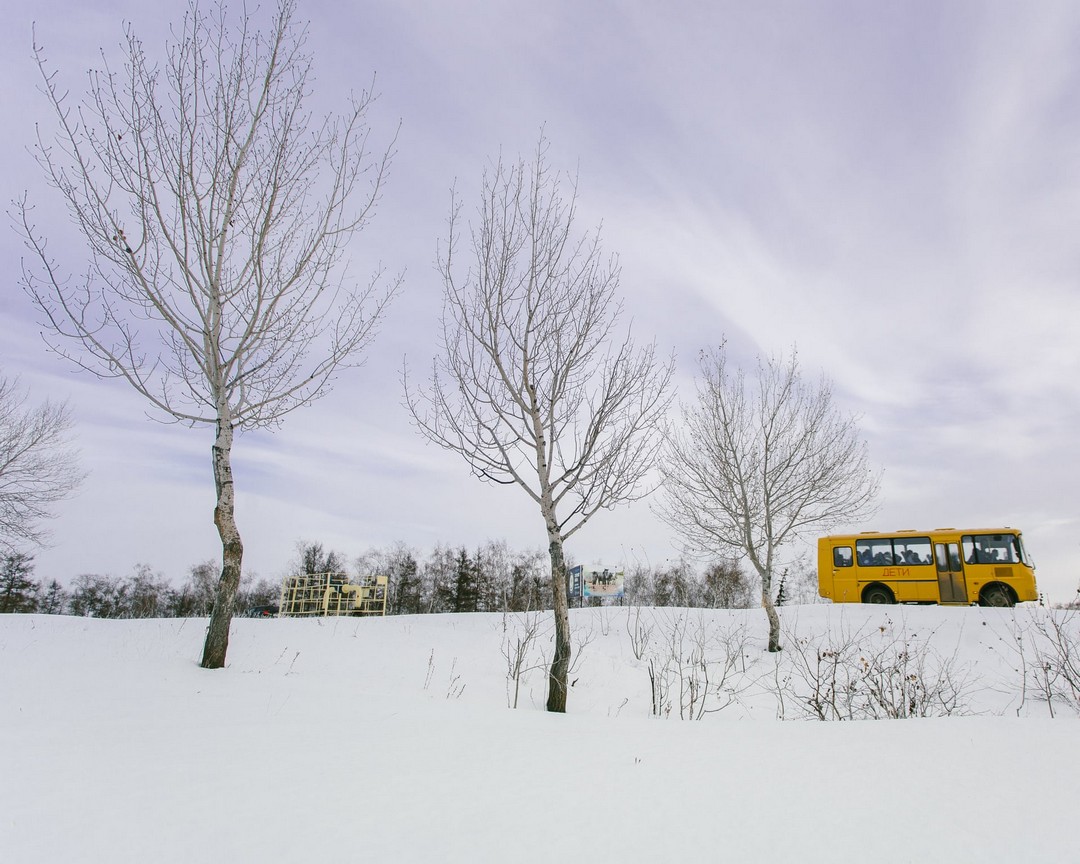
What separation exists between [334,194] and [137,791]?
6.66 meters

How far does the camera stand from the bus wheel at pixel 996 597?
14.1m

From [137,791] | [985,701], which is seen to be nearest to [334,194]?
[137,791]

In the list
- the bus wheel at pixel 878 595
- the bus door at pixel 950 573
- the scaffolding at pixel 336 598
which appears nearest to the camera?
the bus door at pixel 950 573

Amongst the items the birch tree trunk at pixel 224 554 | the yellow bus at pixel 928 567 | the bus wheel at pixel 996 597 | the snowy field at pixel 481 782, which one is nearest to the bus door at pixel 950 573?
the yellow bus at pixel 928 567

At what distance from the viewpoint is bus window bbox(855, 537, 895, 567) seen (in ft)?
51.8

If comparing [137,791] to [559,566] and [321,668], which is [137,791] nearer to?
[559,566]

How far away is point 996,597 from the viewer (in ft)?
47.0

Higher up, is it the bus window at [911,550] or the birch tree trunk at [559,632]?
the bus window at [911,550]

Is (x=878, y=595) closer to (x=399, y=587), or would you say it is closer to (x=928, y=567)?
(x=928, y=567)

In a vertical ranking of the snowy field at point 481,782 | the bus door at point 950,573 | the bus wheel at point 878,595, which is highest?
the bus door at point 950,573

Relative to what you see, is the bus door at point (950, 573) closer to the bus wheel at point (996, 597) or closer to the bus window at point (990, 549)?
the bus window at point (990, 549)

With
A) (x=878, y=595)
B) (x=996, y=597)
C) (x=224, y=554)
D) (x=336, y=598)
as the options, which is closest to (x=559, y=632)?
(x=224, y=554)

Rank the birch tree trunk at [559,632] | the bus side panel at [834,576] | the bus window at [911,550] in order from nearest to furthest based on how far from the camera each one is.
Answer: the birch tree trunk at [559,632]
the bus window at [911,550]
the bus side panel at [834,576]

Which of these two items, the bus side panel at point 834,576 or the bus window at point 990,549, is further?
the bus side panel at point 834,576
